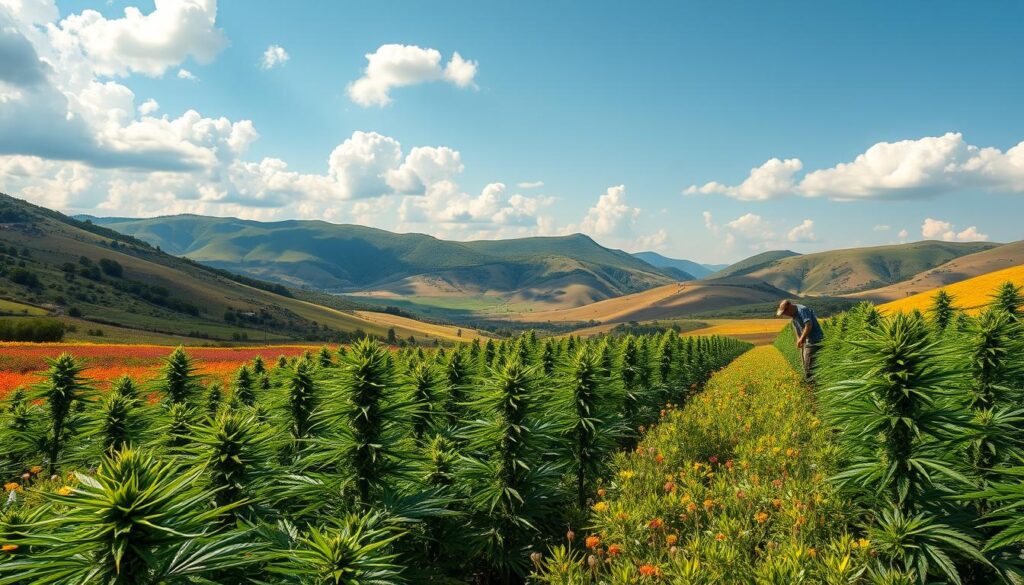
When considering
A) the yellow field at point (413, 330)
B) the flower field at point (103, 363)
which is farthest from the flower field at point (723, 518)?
the yellow field at point (413, 330)

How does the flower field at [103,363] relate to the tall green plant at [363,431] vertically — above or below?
below

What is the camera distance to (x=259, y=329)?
13425 cm

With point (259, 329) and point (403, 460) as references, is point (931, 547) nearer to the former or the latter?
point (403, 460)

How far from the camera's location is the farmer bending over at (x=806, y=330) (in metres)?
14.7

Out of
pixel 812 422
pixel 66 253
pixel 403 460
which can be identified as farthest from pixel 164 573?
pixel 66 253

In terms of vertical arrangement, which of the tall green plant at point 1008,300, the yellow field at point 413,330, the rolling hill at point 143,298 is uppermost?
the tall green plant at point 1008,300

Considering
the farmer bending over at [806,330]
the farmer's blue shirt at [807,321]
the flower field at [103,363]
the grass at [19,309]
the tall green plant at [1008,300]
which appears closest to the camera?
the tall green plant at [1008,300]

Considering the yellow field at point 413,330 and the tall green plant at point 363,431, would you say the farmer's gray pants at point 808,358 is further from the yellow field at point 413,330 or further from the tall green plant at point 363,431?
the yellow field at point 413,330

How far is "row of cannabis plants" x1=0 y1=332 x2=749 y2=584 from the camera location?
9.48 feet

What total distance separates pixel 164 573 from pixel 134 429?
6.79 metres

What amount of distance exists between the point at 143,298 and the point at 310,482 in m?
175

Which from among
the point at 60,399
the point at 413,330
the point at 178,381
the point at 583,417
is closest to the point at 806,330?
the point at 583,417

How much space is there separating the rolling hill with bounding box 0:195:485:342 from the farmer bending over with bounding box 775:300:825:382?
345 ft

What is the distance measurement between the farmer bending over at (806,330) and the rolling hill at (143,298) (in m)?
105
